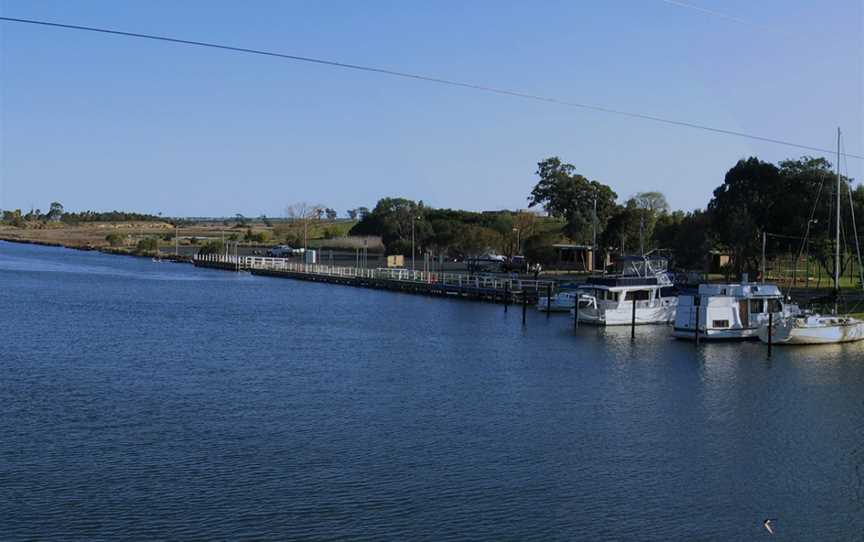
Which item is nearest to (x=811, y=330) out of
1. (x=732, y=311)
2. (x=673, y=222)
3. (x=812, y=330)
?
(x=812, y=330)

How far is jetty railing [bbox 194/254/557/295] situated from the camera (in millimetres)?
76562

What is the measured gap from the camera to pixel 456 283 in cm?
8394

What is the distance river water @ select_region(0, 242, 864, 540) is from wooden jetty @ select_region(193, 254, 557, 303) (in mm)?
21452

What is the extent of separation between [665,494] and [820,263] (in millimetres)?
60167

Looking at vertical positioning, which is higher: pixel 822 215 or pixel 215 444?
pixel 822 215

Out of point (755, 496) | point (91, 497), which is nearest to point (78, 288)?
point (91, 497)

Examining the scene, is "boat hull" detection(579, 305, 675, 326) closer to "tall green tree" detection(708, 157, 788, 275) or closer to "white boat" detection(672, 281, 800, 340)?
"white boat" detection(672, 281, 800, 340)

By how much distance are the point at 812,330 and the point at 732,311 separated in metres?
4.21

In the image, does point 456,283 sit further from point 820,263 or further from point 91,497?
point 91,497

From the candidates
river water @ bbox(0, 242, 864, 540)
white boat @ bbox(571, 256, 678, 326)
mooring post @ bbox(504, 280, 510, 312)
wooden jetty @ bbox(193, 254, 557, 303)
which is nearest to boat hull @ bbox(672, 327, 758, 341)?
river water @ bbox(0, 242, 864, 540)

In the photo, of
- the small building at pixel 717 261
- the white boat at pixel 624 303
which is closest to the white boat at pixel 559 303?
the white boat at pixel 624 303

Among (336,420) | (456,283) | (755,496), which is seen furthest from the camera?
(456,283)

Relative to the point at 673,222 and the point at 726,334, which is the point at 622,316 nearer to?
the point at 726,334

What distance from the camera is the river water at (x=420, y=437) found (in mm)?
21891
